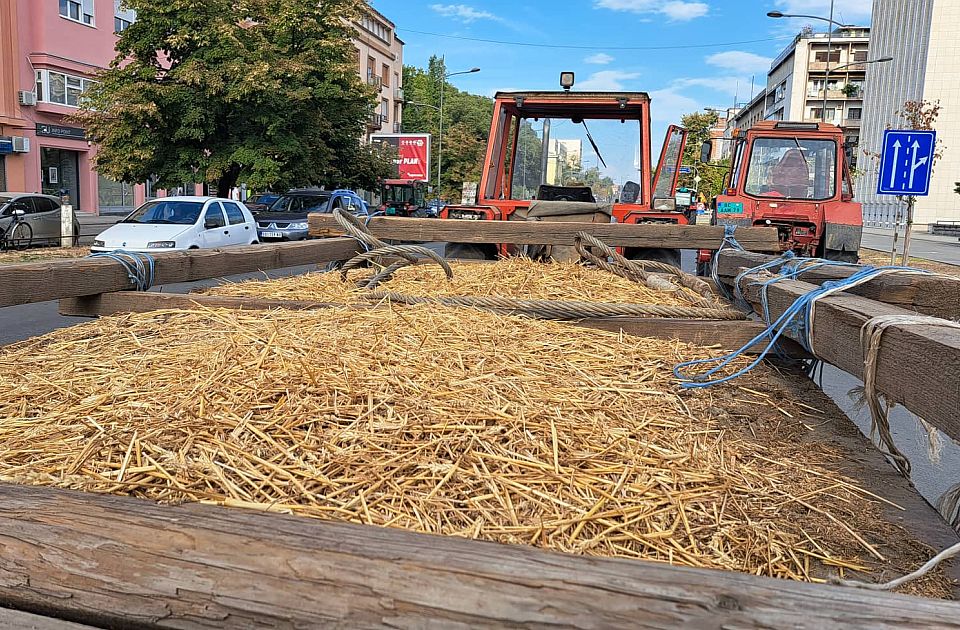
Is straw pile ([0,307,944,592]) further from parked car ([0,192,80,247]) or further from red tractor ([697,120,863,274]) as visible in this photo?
parked car ([0,192,80,247])

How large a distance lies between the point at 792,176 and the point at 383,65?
5625 cm

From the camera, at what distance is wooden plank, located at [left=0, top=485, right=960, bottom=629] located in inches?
43.2

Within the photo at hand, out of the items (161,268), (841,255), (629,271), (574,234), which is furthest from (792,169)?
(161,268)

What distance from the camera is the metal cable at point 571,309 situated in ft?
11.5

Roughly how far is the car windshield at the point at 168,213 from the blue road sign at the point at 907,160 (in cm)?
1336

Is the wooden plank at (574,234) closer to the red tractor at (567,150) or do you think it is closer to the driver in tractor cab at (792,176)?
the red tractor at (567,150)

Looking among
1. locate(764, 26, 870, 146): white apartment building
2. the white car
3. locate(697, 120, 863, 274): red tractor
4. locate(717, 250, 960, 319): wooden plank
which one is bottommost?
the white car

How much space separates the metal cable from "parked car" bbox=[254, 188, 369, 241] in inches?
717

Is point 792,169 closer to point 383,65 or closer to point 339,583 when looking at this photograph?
point 339,583

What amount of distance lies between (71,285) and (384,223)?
2.61m

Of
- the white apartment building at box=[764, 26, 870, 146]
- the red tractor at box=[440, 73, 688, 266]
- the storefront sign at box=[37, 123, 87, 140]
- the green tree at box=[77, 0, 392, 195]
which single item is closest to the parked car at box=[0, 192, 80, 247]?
the green tree at box=[77, 0, 392, 195]

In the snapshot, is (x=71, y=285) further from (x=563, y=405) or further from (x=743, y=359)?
(x=743, y=359)

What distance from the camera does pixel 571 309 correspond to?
3.51 metres

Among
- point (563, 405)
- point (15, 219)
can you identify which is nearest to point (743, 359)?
point (563, 405)
